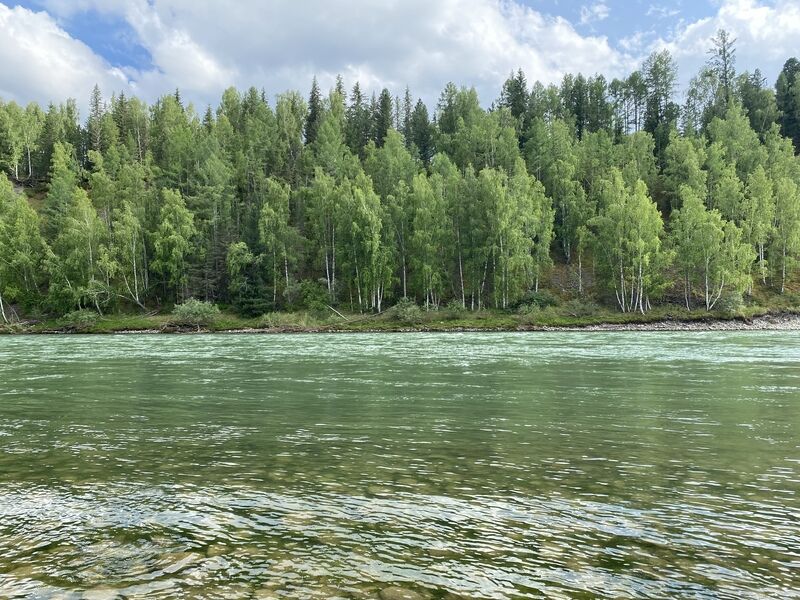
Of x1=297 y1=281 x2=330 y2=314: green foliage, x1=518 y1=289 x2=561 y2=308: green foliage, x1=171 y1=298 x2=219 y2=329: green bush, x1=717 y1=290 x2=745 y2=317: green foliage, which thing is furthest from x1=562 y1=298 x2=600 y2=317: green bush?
x1=171 y1=298 x2=219 y2=329: green bush

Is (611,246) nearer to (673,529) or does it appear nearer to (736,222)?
(736,222)

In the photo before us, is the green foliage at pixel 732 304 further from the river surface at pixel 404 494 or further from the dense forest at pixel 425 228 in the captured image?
the river surface at pixel 404 494

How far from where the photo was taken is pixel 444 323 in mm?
57938

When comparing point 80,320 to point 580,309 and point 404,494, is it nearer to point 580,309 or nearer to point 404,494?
point 580,309

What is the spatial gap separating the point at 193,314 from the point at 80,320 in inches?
511

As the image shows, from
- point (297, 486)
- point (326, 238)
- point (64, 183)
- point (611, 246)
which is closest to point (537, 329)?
point (611, 246)

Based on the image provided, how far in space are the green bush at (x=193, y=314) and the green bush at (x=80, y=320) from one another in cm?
915

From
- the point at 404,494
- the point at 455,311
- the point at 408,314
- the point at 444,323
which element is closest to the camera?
the point at 404,494

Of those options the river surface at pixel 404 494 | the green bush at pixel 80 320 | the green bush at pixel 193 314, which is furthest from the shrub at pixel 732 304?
the green bush at pixel 80 320

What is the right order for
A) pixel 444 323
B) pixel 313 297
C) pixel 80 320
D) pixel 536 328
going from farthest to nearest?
1. pixel 313 297
2. pixel 80 320
3. pixel 444 323
4. pixel 536 328

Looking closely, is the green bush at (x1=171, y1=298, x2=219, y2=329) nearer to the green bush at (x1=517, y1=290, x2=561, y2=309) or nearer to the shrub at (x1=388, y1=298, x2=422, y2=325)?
the shrub at (x1=388, y1=298, x2=422, y2=325)

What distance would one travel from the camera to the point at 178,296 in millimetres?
72875

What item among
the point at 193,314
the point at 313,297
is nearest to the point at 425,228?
the point at 313,297

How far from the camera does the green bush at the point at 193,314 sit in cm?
5938
